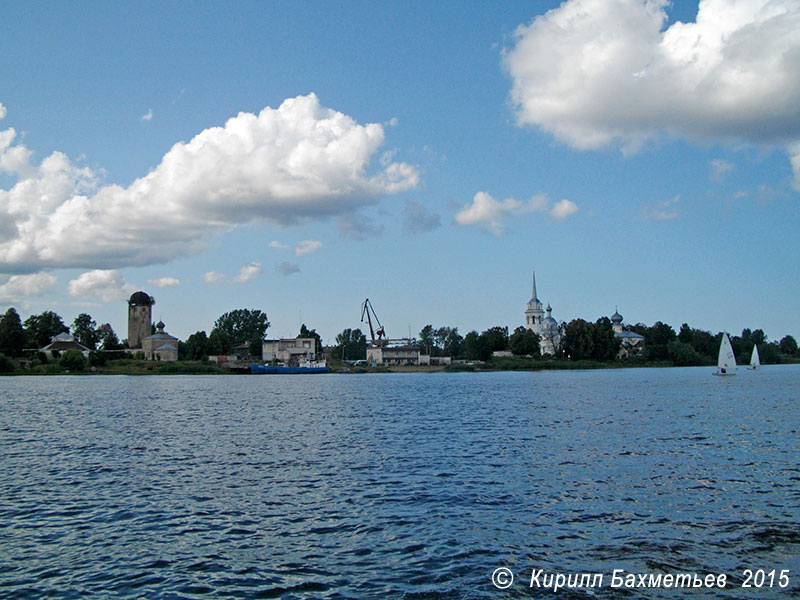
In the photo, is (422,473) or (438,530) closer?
(438,530)

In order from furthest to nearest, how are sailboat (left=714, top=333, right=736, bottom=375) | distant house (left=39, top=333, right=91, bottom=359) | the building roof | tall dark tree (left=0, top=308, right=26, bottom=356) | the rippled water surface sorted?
the building roof < distant house (left=39, top=333, right=91, bottom=359) < tall dark tree (left=0, top=308, right=26, bottom=356) < sailboat (left=714, top=333, right=736, bottom=375) < the rippled water surface

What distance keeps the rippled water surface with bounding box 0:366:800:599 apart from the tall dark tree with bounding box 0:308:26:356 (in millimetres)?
151159

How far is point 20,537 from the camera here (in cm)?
1981

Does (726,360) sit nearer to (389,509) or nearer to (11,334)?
(389,509)

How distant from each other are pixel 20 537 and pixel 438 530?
40.6 ft

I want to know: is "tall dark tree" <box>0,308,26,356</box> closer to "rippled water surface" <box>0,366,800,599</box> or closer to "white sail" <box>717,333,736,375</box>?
"rippled water surface" <box>0,366,800,599</box>

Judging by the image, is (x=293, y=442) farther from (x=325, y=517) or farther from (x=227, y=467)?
(x=325, y=517)

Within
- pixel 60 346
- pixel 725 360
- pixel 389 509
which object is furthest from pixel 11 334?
pixel 389 509

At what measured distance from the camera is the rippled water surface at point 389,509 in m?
16.3

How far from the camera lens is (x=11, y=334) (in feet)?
581

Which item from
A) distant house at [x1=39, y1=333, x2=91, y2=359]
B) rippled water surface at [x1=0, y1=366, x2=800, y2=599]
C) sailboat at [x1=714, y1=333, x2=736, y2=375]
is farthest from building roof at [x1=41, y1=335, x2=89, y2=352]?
sailboat at [x1=714, y1=333, x2=736, y2=375]

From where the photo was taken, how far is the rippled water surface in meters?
16.3

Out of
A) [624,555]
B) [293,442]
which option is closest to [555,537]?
[624,555]

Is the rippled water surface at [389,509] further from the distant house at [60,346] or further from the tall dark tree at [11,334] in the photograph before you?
the distant house at [60,346]
